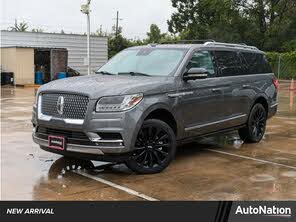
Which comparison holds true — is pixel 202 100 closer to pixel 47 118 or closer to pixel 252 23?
pixel 47 118

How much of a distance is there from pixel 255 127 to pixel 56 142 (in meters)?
4.23

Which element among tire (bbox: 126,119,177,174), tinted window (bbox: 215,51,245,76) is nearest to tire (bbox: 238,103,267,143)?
tinted window (bbox: 215,51,245,76)

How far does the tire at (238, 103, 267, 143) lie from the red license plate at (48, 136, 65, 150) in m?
3.88

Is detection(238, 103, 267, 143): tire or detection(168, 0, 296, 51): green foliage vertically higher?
detection(168, 0, 296, 51): green foliage

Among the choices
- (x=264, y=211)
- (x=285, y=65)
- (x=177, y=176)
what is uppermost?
(x=285, y=65)

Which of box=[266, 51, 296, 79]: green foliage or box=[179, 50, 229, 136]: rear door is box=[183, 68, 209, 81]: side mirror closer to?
box=[179, 50, 229, 136]: rear door

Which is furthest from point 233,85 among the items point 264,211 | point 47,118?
point 264,211

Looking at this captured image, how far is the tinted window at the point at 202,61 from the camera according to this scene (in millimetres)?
7402

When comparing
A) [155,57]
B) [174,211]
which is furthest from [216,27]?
[174,211]

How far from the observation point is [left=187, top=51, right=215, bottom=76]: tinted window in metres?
7.40

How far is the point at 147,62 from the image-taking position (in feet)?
24.5

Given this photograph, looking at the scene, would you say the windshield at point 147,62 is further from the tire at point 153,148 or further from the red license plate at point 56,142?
the red license plate at point 56,142

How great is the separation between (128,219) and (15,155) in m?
4.13

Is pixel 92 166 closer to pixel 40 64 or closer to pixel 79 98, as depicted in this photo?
pixel 79 98
